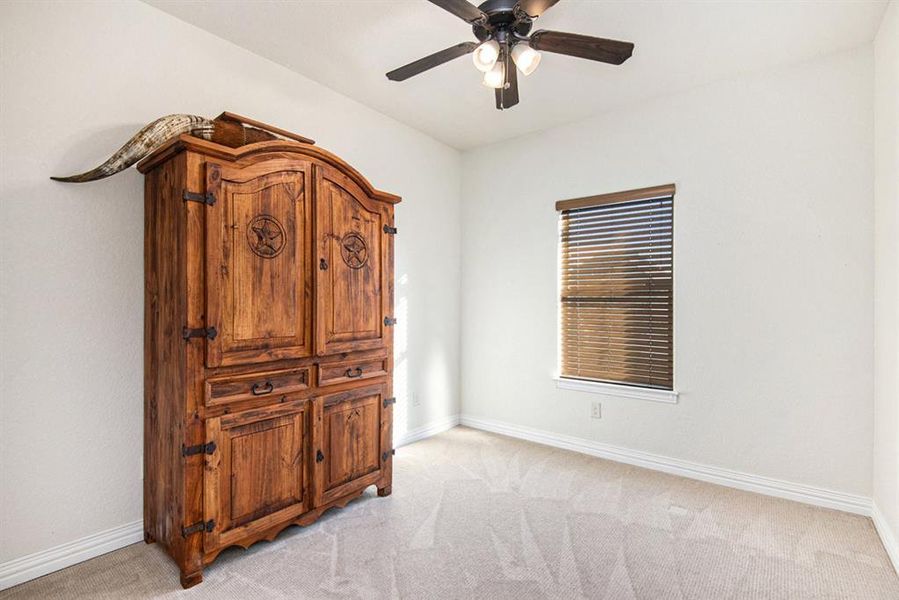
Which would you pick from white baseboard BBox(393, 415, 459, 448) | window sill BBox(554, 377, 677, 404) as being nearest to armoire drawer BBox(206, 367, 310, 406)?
white baseboard BBox(393, 415, 459, 448)

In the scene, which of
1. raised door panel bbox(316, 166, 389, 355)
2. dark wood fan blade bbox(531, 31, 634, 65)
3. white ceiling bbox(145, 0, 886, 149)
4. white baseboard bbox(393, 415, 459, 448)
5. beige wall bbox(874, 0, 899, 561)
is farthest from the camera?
white baseboard bbox(393, 415, 459, 448)

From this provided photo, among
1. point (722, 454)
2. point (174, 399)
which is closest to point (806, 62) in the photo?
point (722, 454)

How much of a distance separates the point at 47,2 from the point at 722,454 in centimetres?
432

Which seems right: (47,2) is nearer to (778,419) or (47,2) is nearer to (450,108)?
(450,108)

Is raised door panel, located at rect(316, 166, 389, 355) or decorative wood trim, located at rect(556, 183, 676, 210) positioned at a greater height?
decorative wood trim, located at rect(556, 183, 676, 210)

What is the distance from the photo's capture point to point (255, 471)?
2094 mm

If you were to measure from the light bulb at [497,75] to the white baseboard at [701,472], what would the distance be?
265cm

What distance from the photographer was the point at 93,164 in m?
2.10

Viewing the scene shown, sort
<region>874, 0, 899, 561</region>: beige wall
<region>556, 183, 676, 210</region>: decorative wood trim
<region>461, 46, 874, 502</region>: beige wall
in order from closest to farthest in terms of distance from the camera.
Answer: <region>874, 0, 899, 561</region>: beige wall < <region>461, 46, 874, 502</region>: beige wall < <region>556, 183, 676, 210</region>: decorative wood trim

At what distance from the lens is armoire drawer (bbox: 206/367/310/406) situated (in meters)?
1.96

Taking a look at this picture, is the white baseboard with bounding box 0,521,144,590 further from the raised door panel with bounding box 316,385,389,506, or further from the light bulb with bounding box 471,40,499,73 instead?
the light bulb with bounding box 471,40,499,73

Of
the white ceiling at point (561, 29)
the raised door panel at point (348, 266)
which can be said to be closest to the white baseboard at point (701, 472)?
the raised door panel at point (348, 266)

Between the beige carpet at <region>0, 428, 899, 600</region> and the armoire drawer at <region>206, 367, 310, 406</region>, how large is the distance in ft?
2.43

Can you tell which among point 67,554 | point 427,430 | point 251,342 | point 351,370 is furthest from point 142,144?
point 427,430
